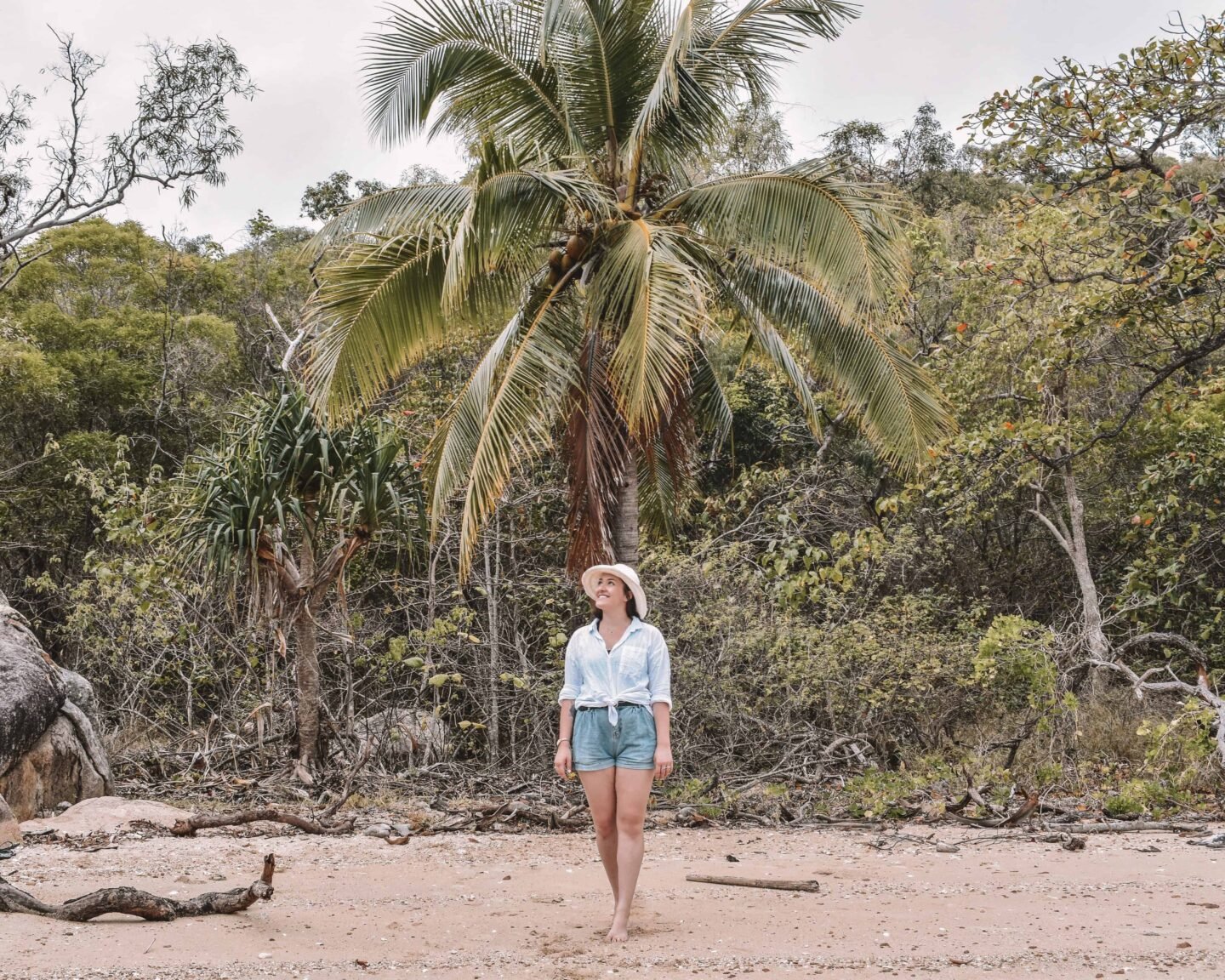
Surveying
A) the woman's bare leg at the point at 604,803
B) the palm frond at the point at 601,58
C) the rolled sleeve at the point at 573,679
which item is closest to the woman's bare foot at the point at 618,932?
the woman's bare leg at the point at 604,803

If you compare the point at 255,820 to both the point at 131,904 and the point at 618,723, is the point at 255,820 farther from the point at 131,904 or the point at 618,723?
the point at 618,723

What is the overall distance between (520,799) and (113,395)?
1104 cm

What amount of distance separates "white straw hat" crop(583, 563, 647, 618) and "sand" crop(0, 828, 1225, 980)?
1.48 m

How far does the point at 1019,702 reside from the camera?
40.3ft

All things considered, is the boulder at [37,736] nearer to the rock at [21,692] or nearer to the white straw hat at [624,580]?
the rock at [21,692]

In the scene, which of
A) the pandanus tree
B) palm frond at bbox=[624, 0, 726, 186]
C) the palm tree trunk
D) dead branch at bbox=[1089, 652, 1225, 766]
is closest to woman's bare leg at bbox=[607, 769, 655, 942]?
palm frond at bbox=[624, 0, 726, 186]

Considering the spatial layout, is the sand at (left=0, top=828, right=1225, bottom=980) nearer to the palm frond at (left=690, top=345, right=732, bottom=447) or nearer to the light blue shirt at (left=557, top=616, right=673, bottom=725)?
the light blue shirt at (left=557, top=616, right=673, bottom=725)

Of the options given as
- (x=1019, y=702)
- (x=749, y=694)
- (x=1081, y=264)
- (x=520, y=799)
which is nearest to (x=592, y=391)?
(x=520, y=799)

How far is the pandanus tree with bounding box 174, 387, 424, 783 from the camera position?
31.3 ft

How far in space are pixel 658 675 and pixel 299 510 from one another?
5596 mm

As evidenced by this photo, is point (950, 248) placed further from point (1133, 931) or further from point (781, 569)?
point (1133, 931)

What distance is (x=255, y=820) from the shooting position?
734 cm

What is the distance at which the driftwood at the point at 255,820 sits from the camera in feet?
23.9

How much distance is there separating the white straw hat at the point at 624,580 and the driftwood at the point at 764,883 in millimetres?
1879
